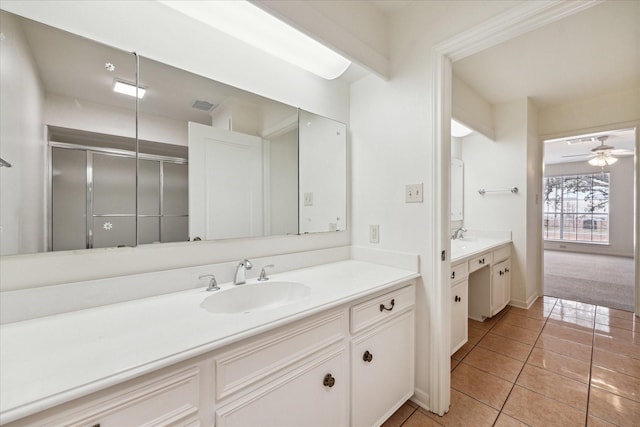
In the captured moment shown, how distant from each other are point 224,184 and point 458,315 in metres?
1.99

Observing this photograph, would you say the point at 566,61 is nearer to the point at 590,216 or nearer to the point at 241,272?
the point at 241,272

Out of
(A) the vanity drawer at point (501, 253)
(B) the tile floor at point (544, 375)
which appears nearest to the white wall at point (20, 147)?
(B) the tile floor at point (544, 375)

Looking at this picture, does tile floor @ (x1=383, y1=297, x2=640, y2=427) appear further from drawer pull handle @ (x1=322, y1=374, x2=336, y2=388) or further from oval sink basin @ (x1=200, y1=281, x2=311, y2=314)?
oval sink basin @ (x1=200, y1=281, x2=311, y2=314)

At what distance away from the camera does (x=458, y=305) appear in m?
2.01

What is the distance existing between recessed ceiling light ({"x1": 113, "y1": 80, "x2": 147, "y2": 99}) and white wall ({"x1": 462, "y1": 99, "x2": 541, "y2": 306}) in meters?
3.61

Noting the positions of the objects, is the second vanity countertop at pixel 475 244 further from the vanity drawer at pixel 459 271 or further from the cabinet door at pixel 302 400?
the cabinet door at pixel 302 400

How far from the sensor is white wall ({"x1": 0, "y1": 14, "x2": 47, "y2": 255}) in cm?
87

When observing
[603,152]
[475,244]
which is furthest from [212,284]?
[603,152]

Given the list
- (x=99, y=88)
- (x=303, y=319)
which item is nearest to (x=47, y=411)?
(x=303, y=319)

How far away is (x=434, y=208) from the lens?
148 centimetres

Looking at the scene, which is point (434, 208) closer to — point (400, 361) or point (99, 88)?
point (400, 361)

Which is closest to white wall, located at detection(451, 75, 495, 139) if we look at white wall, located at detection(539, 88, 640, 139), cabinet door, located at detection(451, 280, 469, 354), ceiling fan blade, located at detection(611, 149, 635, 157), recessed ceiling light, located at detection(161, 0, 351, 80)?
white wall, located at detection(539, 88, 640, 139)

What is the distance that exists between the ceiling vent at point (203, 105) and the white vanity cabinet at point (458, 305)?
1.92 m

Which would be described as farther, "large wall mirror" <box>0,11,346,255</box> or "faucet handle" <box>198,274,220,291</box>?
"faucet handle" <box>198,274,220,291</box>
